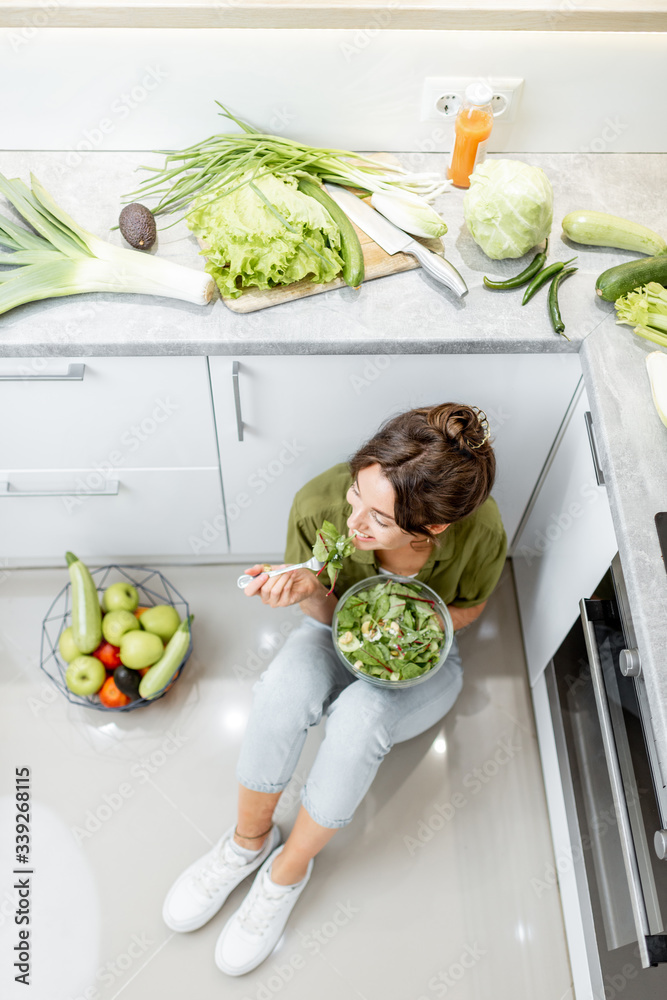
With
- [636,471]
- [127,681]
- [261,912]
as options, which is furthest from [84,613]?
[636,471]

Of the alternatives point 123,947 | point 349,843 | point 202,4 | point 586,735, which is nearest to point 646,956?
point 586,735

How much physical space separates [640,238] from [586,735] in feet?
3.00

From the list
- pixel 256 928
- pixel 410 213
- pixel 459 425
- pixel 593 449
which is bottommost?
pixel 256 928

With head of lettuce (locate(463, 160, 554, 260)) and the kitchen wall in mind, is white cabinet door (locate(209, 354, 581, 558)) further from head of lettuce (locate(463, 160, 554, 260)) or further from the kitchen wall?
the kitchen wall

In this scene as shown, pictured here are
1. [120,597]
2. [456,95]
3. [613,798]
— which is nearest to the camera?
[613,798]

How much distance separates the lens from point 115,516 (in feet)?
5.85

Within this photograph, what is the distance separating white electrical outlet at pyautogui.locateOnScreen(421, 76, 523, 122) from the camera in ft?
4.86

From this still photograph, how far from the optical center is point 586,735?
1440 millimetres

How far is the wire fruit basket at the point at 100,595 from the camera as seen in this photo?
179 centimetres

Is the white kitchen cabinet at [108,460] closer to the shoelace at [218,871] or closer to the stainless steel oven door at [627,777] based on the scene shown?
the shoelace at [218,871]

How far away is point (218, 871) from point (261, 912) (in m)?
0.12

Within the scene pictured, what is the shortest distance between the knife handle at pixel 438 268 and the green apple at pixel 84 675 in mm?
1085

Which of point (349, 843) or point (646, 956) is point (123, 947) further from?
point (646, 956)

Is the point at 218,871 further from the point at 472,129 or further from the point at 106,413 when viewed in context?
the point at 472,129
